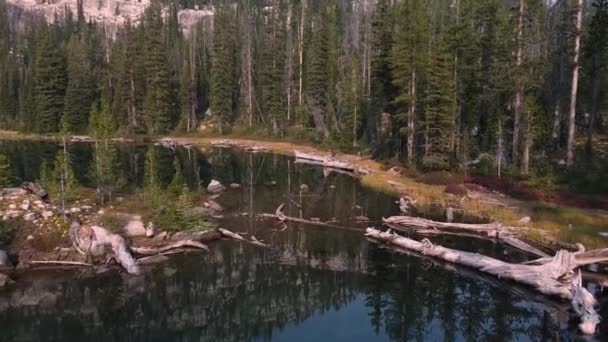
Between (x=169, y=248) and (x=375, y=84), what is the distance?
136ft

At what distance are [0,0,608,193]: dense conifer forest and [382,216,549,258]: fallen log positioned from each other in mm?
10751

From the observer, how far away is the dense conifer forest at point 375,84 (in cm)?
4550

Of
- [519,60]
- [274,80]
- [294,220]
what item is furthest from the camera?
[274,80]

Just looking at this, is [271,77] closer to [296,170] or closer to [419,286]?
[296,170]

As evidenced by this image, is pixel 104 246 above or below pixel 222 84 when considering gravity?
below

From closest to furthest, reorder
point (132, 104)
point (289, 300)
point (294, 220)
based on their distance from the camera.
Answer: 1. point (289, 300)
2. point (294, 220)
3. point (132, 104)

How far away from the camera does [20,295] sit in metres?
20.7

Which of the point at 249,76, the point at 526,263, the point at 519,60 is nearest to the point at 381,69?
the point at 519,60

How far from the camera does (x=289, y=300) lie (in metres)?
21.5

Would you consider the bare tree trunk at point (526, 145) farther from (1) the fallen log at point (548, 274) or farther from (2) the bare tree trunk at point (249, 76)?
(2) the bare tree trunk at point (249, 76)

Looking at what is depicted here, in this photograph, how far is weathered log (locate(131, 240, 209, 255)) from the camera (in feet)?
83.3

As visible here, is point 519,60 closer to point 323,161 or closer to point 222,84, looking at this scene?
point 323,161

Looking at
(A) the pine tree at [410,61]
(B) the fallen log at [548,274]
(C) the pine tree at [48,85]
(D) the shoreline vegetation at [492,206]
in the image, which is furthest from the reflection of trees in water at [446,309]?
(C) the pine tree at [48,85]

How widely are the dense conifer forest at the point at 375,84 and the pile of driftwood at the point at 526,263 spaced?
11.3m
